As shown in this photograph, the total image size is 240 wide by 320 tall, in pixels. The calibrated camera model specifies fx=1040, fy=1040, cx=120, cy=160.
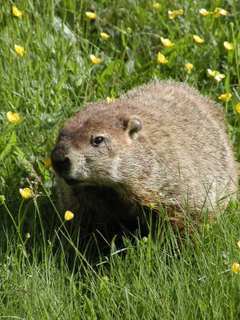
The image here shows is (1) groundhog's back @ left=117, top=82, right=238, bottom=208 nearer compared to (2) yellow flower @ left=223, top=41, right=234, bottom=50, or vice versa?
(1) groundhog's back @ left=117, top=82, right=238, bottom=208

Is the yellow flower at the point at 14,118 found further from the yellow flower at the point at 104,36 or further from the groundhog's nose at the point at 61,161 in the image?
the yellow flower at the point at 104,36

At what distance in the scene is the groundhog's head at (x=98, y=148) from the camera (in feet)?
17.9

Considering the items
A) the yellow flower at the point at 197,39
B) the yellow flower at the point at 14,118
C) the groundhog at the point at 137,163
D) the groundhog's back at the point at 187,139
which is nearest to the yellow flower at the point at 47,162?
the groundhog at the point at 137,163

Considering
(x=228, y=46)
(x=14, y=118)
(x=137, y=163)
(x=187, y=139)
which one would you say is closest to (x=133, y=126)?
(x=137, y=163)

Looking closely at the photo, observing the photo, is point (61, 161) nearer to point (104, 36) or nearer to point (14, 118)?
point (14, 118)

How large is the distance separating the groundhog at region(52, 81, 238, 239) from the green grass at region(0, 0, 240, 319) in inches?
7.0

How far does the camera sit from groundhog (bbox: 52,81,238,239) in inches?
219

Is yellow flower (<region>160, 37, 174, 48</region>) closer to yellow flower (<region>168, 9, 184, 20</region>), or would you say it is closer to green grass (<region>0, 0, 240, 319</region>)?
green grass (<region>0, 0, 240, 319</region>)

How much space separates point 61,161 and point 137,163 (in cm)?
50

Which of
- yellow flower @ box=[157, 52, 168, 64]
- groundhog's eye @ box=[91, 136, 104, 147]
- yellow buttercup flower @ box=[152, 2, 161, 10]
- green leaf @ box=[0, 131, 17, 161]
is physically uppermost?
groundhog's eye @ box=[91, 136, 104, 147]

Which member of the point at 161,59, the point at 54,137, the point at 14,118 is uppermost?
the point at 161,59

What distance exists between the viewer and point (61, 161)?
5430 millimetres

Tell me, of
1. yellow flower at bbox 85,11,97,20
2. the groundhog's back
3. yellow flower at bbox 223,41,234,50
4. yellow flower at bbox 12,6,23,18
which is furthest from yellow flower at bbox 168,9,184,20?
yellow flower at bbox 12,6,23,18

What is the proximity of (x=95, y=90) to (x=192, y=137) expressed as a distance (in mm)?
1154
